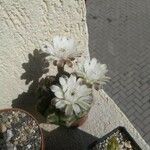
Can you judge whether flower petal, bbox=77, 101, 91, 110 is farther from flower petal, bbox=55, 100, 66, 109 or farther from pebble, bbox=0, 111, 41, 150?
pebble, bbox=0, 111, 41, 150

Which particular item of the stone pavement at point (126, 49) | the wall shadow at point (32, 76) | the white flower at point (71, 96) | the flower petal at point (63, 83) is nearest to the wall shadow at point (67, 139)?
the wall shadow at point (32, 76)

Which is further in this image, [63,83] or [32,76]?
[32,76]

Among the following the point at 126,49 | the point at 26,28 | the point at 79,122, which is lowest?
the point at 79,122

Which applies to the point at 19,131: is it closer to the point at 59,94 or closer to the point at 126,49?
the point at 59,94

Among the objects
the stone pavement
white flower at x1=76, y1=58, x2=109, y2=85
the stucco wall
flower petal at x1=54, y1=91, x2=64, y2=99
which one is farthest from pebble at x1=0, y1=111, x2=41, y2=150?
the stone pavement

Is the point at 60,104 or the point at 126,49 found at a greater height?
the point at 126,49

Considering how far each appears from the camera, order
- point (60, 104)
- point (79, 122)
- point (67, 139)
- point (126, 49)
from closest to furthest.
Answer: point (60, 104) → point (79, 122) → point (67, 139) → point (126, 49)

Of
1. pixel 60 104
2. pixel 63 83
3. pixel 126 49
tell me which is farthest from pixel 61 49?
pixel 126 49
